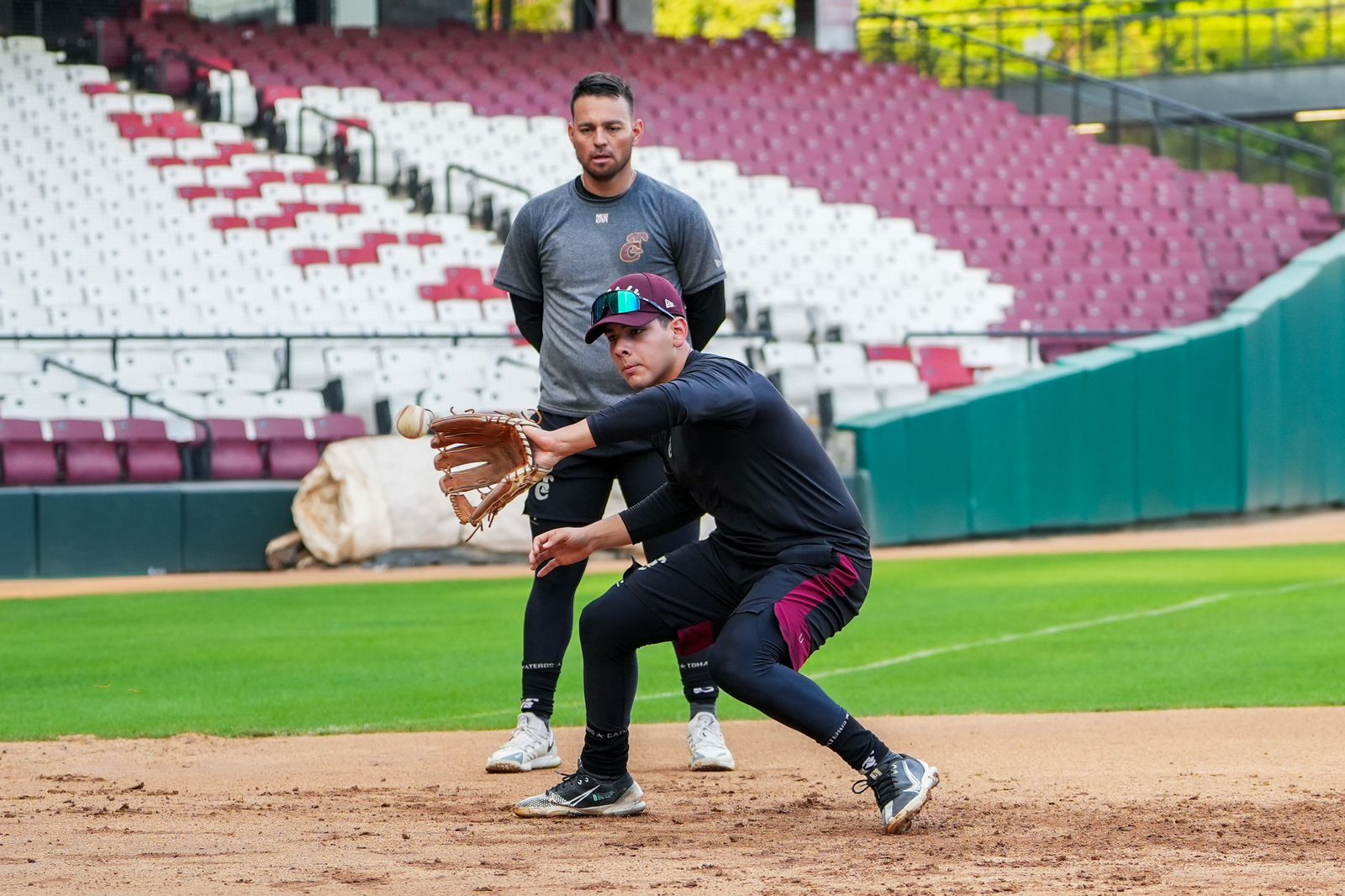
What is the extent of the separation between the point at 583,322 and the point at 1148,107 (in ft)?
82.8

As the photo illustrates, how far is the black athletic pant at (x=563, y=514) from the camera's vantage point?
5.22 meters

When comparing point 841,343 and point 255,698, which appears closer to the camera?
point 255,698

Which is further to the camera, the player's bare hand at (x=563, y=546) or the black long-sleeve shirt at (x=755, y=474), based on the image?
the player's bare hand at (x=563, y=546)

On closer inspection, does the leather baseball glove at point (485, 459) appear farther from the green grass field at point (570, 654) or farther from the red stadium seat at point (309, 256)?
the red stadium seat at point (309, 256)

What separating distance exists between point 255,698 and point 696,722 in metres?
2.53

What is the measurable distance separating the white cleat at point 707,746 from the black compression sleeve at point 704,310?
3.87ft

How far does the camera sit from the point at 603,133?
5.05 metres

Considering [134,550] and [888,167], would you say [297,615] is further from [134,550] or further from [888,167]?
[888,167]

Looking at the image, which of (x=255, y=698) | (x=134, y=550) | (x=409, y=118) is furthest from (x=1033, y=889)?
(x=409, y=118)

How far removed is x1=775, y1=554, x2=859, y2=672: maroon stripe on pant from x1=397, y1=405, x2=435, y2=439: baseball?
1078 mm

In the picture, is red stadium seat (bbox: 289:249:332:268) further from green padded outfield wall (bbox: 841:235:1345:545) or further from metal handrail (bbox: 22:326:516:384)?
green padded outfield wall (bbox: 841:235:1345:545)

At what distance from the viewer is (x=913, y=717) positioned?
655 cm

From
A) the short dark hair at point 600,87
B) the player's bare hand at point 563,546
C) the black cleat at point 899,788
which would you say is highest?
the short dark hair at point 600,87

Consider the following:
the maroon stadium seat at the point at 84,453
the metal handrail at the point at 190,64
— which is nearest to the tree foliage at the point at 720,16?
the metal handrail at the point at 190,64
